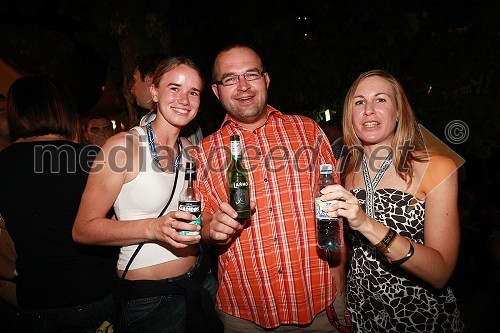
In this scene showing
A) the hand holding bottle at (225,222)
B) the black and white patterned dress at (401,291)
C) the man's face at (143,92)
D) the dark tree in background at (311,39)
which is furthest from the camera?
the dark tree in background at (311,39)

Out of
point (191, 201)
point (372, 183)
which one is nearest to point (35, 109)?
point (191, 201)

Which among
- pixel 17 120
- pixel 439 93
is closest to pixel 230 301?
pixel 17 120

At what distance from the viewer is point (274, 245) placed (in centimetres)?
246

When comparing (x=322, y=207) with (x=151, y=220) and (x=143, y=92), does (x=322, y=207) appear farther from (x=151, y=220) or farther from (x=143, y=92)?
(x=143, y=92)

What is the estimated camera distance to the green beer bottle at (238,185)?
204 centimetres

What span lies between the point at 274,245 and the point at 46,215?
1650mm

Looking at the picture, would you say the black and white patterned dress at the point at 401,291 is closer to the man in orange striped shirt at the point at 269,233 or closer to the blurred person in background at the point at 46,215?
→ the man in orange striped shirt at the point at 269,233

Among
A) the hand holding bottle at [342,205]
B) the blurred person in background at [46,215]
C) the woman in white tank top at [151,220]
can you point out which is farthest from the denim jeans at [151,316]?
the hand holding bottle at [342,205]

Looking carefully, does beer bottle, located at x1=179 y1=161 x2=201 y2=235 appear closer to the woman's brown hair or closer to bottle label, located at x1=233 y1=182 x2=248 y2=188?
bottle label, located at x1=233 y1=182 x2=248 y2=188

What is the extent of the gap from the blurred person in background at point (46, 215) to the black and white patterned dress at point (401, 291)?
199cm

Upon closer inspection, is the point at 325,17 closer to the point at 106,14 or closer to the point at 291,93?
the point at 291,93

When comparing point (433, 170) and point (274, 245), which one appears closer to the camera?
point (433, 170)

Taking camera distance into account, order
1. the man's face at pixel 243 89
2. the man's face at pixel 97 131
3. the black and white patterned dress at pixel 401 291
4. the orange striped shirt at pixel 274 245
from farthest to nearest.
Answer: the man's face at pixel 97 131, the man's face at pixel 243 89, the orange striped shirt at pixel 274 245, the black and white patterned dress at pixel 401 291

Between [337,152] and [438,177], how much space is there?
1400mm
